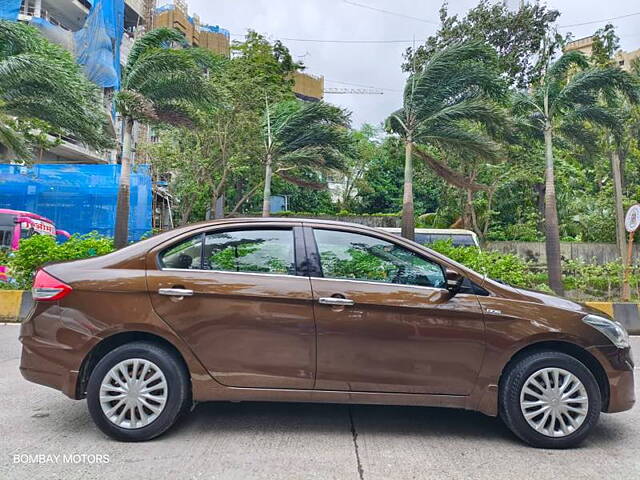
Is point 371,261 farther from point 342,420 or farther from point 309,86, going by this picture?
point 309,86

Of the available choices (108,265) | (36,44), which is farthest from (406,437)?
(36,44)

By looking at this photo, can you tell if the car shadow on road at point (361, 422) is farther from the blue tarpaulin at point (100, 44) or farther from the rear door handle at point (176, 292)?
the blue tarpaulin at point (100, 44)

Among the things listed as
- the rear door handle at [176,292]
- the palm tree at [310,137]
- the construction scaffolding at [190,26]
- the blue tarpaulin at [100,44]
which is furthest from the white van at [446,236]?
the construction scaffolding at [190,26]

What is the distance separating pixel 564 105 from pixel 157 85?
11.0 m

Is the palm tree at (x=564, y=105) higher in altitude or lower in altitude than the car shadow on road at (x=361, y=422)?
higher

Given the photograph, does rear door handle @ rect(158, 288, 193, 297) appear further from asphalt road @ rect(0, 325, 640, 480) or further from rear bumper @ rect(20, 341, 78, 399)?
asphalt road @ rect(0, 325, 640, 480)

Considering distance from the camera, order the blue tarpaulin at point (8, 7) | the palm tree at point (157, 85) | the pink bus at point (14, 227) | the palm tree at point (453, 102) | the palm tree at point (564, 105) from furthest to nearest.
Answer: the blue tarpaulin at point (8, 7) < the pink bus at point (14, 227) < the palm tree at point (564, 105) < the palm tree at point (453, 102) < the palm tree at point (157, 85)

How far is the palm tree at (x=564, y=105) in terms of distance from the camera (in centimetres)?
1252

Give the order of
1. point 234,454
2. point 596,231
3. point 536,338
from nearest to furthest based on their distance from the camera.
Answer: point 234,454 < point 536,338 < point 596,231

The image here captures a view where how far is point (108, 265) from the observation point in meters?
3.45

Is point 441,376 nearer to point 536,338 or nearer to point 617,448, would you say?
point 536,338

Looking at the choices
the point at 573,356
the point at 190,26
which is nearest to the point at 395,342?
the point at 573,356

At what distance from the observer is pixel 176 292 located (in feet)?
10.9

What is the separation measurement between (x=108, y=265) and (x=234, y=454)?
1.59m
